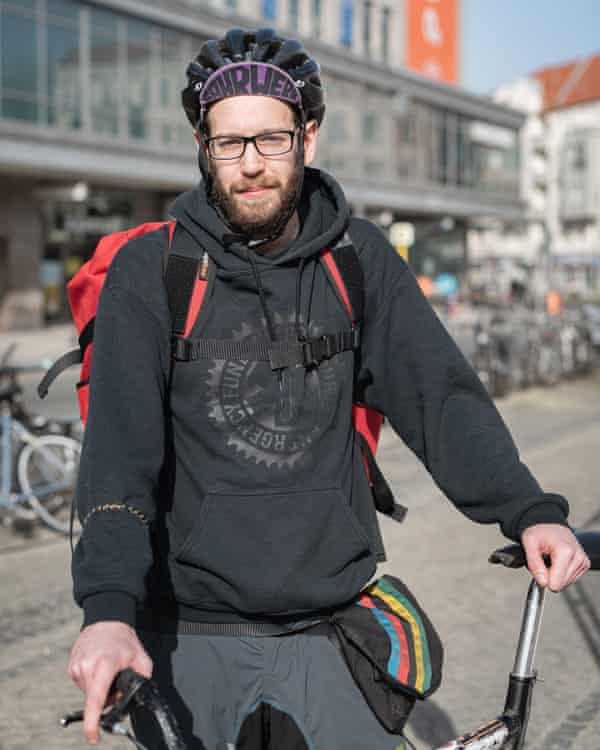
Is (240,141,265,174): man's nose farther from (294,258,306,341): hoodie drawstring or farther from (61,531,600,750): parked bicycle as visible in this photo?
(61,531,600,750): parked bicycle

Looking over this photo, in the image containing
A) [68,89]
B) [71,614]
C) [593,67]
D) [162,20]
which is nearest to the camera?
[71,614]

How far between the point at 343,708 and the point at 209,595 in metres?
0.30

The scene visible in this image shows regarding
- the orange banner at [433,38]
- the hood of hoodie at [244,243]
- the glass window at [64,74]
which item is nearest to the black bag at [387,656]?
the hood of hoodie at [244,243]

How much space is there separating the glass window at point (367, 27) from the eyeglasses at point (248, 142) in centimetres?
4520

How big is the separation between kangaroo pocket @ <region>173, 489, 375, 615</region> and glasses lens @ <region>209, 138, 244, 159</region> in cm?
60

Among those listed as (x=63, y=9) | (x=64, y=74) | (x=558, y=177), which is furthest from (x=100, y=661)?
(x=558, y=177)

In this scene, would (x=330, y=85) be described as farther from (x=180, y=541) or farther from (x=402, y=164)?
(x=180, y=541)

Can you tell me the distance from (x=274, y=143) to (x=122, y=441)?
0.61 m

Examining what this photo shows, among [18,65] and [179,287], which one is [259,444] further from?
[18,65]

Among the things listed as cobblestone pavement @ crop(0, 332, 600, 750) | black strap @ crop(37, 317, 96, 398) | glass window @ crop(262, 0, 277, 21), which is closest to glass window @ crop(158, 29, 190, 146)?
glass window @ crop(262, 0, 277, 21)

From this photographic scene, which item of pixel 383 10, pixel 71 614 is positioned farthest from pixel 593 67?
pixel 71 614

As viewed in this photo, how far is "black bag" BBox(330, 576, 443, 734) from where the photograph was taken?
187cm

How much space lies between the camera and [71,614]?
5383mm

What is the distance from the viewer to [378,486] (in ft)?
6.82
